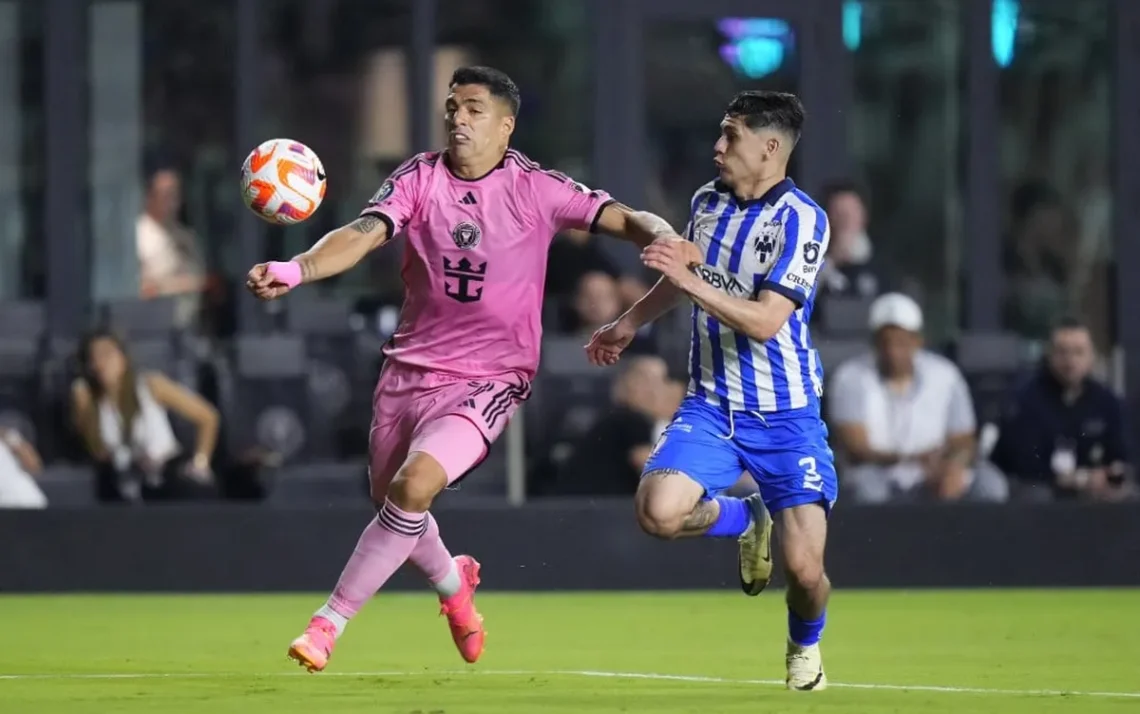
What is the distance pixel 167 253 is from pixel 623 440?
386 cm

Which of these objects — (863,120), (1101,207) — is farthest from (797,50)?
(1101,207)

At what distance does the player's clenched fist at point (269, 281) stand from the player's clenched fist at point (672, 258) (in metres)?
1.01

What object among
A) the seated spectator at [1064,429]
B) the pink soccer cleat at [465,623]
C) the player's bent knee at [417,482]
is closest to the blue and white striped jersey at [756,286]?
the player's bent knee at [417,482]

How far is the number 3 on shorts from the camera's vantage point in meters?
7.15

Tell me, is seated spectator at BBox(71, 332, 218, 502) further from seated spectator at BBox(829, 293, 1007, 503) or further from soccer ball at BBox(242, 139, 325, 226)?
soccer ball at BBox(242, 139, 325, 226)

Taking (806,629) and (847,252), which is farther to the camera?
(847,252)

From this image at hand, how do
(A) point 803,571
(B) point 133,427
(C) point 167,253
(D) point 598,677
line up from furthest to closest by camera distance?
(C) point 167,253
(B) point 133,427
(D) point 598,677
(A) point 803,571

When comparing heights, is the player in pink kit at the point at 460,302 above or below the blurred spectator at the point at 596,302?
above

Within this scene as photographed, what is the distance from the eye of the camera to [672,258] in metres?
6.87

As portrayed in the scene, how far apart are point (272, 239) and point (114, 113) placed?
1257mm

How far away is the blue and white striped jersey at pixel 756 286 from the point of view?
23.4 feet

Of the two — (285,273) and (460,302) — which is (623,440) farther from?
(285,273)

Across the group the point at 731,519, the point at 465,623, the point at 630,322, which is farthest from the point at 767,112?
the point at 465,623

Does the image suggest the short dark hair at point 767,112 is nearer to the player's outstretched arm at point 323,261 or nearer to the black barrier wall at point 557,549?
the player's outstretched arm at point 323,261
